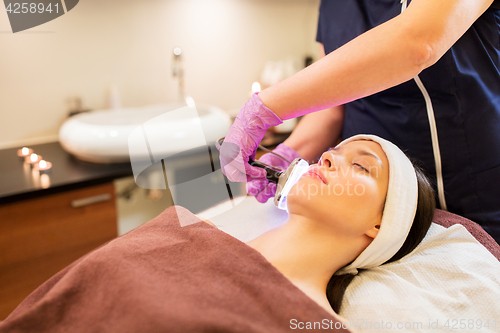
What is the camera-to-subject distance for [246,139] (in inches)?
40.5

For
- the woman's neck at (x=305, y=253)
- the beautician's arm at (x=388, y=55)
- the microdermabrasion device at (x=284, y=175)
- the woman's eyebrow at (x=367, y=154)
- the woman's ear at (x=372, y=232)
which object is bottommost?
the woman's neck at (x=305, y=253)

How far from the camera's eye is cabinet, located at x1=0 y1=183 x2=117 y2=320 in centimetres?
139

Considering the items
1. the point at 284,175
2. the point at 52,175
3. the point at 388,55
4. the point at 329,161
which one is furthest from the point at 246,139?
the point at 52,175

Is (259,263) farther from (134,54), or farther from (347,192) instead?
(134,54)

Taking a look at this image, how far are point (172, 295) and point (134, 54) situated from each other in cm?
150

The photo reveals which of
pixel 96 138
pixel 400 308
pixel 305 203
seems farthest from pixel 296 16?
pixel 400 308

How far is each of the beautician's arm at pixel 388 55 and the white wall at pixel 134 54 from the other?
1.28 m

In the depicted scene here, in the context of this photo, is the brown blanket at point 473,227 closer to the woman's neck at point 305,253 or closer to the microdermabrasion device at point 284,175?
the woman's neck at point 305,253

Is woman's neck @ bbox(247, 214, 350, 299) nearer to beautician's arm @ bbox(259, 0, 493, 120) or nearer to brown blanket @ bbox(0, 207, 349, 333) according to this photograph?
brown blanket @ bbox(0, 207, 349, 333)

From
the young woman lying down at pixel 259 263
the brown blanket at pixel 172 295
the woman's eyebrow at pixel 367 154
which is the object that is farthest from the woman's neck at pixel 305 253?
the woman's eyebrow at pixel 367 154

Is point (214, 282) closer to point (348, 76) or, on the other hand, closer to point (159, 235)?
point (159, 235)

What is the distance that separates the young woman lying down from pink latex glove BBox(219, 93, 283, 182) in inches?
6.5

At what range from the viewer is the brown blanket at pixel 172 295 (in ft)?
2.42

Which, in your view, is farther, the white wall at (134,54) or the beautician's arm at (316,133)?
the white wall at (134,54)
